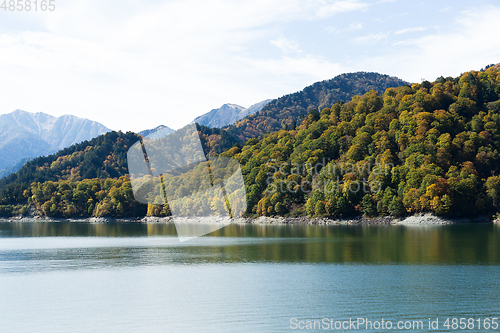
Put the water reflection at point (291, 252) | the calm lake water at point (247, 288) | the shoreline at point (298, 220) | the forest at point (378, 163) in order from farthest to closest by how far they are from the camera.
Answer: the forest at point (378, 163), the shoreline at point (298, 220), the water reflection at point (291, 252), the calm lake water at point (247, 288)

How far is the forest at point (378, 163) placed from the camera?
104188mm

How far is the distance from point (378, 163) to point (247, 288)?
9778 centimetres

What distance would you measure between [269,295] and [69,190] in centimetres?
16739

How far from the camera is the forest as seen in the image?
104 m

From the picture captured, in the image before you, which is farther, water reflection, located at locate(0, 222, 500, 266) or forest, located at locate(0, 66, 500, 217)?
forest, located at locate(0, 66, 500, 217)

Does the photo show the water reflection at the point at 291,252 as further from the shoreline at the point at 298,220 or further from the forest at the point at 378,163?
the forest at the point at 378,163

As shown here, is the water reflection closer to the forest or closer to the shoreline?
the shoreline

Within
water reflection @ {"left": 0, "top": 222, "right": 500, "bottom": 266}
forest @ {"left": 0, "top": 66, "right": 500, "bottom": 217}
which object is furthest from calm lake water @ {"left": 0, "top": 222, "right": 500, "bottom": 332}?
forest @ {"left": 0, "top": 66, "right": 500, "bottom": 217}

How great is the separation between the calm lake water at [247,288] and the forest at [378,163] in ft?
174

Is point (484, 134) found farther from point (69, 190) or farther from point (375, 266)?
point (69, 190)

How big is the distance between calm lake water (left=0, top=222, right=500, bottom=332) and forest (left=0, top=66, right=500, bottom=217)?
53.1 meters

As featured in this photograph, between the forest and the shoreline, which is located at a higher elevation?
the forest

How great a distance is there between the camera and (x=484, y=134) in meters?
119

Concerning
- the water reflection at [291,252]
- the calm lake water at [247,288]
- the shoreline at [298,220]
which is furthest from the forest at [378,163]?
the calm lake water at [247,288]
